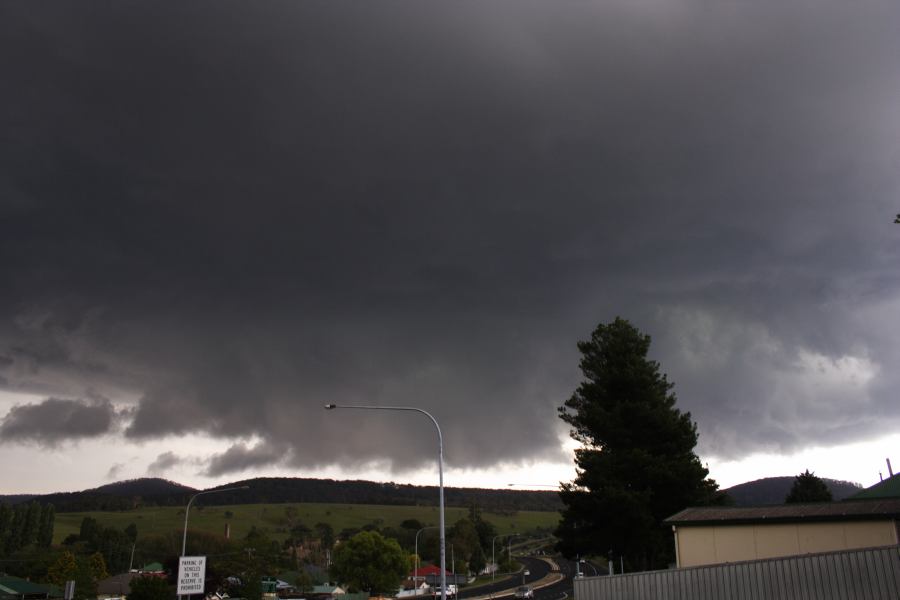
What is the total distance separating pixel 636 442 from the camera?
48344 millimetres

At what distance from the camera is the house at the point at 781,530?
96.9 ft

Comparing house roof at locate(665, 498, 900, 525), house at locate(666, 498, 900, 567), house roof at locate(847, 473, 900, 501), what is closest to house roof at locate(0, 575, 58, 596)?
house at locate(666, 498, 900, 567)

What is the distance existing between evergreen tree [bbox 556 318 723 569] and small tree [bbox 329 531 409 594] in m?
60.6

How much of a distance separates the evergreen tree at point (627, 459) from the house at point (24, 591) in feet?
266

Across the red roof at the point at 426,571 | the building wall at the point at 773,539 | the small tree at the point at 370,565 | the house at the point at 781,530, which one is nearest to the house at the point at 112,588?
the small tree at the point at 370,565

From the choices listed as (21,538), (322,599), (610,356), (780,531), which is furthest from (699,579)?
(21,538)

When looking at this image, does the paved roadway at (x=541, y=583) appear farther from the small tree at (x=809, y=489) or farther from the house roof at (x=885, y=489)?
the house roof at (x=885, y=489)

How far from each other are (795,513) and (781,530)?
3.52ft

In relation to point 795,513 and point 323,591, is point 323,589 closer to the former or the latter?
point 323,591

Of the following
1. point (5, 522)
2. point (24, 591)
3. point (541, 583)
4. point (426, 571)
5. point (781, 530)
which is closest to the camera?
point (781, 530)

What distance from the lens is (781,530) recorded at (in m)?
32.0

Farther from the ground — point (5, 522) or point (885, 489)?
point (885, 489)

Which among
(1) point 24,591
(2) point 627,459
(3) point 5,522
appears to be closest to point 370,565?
(1) point 24,591

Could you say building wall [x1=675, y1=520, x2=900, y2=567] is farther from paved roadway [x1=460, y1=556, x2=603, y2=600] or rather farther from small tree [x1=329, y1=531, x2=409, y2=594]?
small tree [x1=329, y1=531, x2=409, y2=594]
